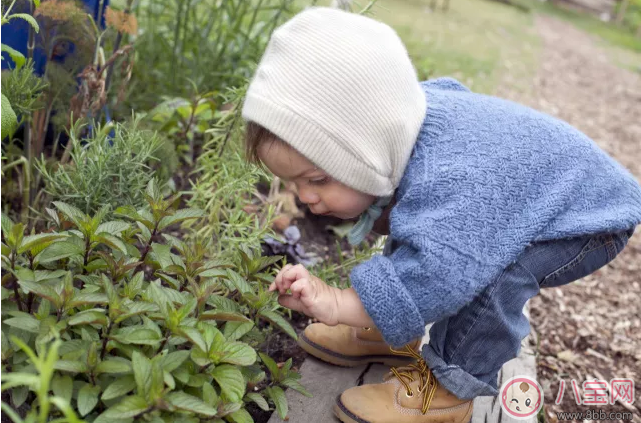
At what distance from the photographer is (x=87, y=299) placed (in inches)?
53.2

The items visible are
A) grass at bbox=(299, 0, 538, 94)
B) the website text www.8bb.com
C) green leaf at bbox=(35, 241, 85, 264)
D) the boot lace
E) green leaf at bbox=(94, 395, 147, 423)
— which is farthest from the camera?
grass at bbox=(299, 0, 538, 94)

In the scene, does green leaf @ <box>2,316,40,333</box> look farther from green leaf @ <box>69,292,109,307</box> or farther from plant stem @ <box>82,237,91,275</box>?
plant stem @ <box>82,237,91,275</box>

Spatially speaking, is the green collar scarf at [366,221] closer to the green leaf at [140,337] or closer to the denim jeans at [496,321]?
the denim jeans at [496,321]

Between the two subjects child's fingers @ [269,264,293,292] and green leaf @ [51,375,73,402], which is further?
child's fingers @ [269,264,293,292]

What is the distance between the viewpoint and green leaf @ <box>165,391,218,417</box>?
125cm

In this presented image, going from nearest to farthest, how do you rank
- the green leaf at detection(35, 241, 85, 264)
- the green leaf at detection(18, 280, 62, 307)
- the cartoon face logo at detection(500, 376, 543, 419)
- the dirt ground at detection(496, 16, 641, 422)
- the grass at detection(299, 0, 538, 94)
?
the green leaf at detection(18, 280, 62, 307) → the green leaf at detection(35, 241, 85, 264) → the cartoon face logo at detection(500, 376, 543, 419) → the dirt ground at detection(496, 16, 641, 422) → the grass at detection(299, 0, 538, 94)

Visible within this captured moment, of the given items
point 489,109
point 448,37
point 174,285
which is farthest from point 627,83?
point 174,285

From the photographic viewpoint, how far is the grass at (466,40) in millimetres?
5832

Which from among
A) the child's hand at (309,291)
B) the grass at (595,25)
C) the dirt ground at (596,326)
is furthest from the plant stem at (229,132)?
the grass at (595,25)

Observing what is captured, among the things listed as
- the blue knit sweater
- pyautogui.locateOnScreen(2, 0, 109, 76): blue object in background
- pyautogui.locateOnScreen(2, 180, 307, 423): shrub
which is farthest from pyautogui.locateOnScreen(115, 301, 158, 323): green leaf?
pyautogui.locateOnScreen(2, 0, 109, 76): blue object in background

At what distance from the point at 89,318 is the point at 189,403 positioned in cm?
25

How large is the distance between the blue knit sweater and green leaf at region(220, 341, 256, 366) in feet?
0.98

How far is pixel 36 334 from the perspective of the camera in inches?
54.4

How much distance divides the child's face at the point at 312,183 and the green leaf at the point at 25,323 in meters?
0.63
